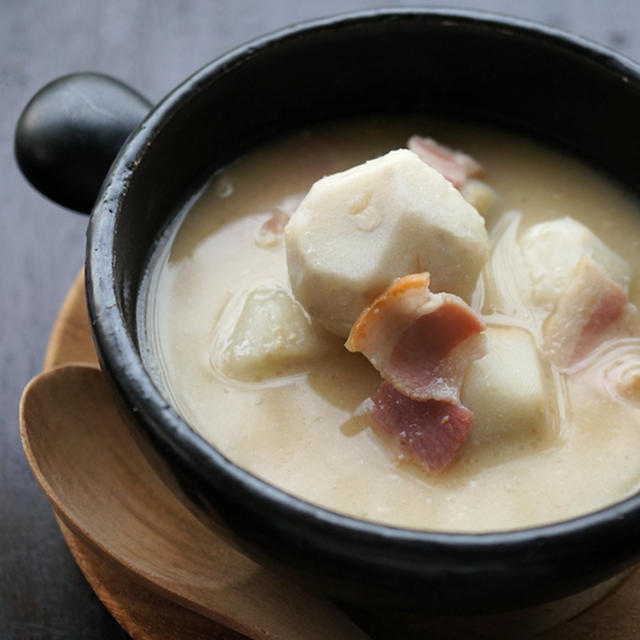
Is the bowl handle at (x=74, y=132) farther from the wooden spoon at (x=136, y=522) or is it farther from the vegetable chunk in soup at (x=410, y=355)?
the wooden spoon at (x=136, y=522)

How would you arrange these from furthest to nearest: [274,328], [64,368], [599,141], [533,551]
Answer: [599,141] → [64,368] → [274,328] → [533,551]

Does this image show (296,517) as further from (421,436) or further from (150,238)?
(150,238)

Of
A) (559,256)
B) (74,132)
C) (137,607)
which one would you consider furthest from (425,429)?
(74,132)

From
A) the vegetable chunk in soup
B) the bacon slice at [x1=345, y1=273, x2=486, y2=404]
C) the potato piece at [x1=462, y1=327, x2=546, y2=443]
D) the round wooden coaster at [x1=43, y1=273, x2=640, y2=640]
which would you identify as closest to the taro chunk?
the vegetable chunk in soup

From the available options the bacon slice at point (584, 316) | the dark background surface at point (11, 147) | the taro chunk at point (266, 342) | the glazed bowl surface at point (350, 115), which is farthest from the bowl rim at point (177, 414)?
the dark background surface at point (11, 147)

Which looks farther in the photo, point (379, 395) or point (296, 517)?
point (379, 395)

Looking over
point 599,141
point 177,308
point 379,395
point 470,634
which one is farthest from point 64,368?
point 599,141

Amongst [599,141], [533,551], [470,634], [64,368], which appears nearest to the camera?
[533,551]
